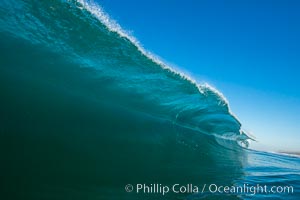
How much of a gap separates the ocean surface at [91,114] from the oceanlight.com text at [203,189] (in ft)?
0.23

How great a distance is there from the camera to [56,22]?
585cm

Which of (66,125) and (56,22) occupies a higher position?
(56,22)

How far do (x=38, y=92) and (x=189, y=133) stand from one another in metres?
6.67

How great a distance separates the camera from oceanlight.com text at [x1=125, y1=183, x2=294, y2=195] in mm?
3611

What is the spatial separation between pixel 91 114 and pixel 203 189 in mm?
Answer: 4140

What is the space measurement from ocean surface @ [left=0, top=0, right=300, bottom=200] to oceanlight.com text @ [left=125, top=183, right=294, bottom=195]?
0.23ft

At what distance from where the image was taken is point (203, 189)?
12.9ft

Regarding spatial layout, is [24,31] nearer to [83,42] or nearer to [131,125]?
[83,42]

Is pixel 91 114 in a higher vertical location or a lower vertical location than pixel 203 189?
higher

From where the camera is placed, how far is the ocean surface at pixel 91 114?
3.41 meters

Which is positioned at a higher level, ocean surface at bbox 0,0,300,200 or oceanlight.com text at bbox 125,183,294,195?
ocean surface at bbox 0,0,300,200

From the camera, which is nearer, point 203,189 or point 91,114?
point 203,189

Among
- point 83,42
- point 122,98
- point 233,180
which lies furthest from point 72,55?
point 233,180

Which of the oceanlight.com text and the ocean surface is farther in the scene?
the oceanlight.com text
